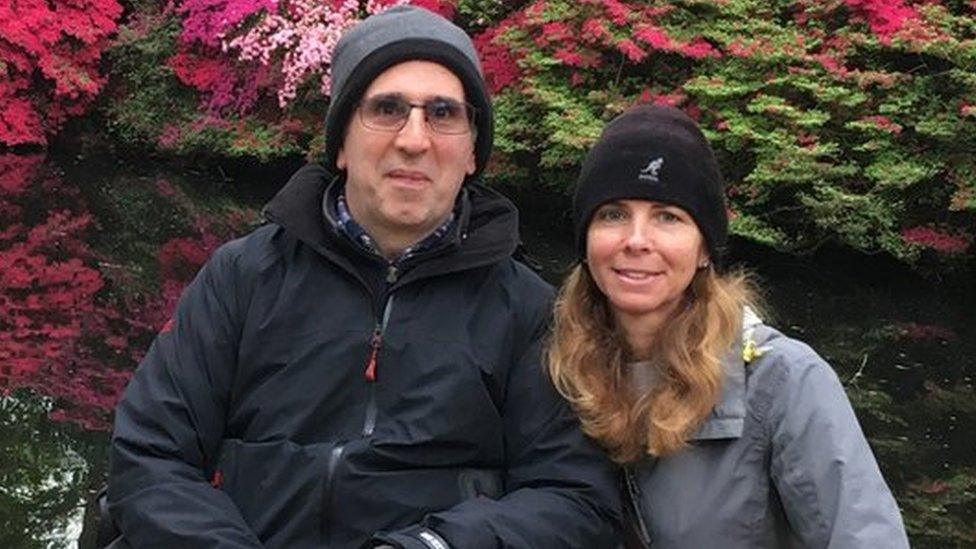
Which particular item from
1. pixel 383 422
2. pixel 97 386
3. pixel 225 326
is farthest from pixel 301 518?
pixel 97 386

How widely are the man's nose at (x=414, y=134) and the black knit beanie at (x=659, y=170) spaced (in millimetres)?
272

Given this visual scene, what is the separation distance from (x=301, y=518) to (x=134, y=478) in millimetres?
266

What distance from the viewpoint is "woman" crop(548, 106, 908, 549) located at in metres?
1.72

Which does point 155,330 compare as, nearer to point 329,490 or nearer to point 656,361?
point 329,490

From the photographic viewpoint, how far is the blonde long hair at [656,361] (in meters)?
1.82

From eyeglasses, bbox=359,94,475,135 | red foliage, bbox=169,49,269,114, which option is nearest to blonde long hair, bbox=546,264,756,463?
eyeglasses, bbox=359,94,475,135

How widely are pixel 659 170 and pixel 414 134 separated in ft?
1.31

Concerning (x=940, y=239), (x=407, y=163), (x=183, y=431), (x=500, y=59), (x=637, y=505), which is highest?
(x=500, y=59)

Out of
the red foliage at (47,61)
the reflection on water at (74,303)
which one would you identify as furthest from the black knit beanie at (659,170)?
the red foliage at (47,61)

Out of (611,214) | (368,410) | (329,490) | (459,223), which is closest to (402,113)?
(459,223)

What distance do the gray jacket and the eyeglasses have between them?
594 millimetres

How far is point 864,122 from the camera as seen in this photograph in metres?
6.99

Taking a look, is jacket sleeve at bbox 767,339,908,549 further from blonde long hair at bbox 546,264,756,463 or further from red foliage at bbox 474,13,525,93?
red foliage at bbox 474,13,525,93

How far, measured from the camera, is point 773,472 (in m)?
1.76
